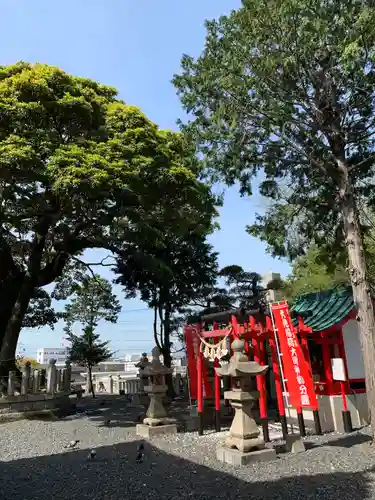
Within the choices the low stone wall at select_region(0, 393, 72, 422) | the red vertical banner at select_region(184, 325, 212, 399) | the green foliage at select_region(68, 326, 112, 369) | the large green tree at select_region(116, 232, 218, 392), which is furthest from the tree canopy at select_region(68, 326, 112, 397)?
the red vertical banner at select_region(184, 325, 212, 399)

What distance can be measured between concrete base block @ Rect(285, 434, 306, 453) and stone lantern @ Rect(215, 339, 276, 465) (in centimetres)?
83

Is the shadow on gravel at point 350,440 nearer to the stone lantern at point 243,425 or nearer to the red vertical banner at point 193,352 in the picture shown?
the stone lantern at point 243,425

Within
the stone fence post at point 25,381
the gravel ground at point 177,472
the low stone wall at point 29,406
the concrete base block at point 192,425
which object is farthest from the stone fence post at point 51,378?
the concrete base block at point 192,425

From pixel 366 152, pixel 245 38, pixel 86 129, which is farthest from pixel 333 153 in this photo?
pixel 86 129

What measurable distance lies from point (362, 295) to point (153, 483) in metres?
5.67

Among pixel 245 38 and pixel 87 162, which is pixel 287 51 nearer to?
pixel 245 38

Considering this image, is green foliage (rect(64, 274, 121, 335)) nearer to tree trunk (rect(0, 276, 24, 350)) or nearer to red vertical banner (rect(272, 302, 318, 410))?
tree trunk (rect(0, 276, 24, 350))

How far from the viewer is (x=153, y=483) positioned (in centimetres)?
658

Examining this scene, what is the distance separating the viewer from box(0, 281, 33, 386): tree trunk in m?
14.5

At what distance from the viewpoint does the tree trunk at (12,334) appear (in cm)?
1449

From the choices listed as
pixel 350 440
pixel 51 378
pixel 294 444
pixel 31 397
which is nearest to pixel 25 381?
pixel 31 397

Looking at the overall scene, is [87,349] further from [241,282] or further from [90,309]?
[241,282]

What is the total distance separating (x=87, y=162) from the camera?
11.7 m

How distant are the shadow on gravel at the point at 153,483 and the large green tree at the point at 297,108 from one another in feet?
9.68
